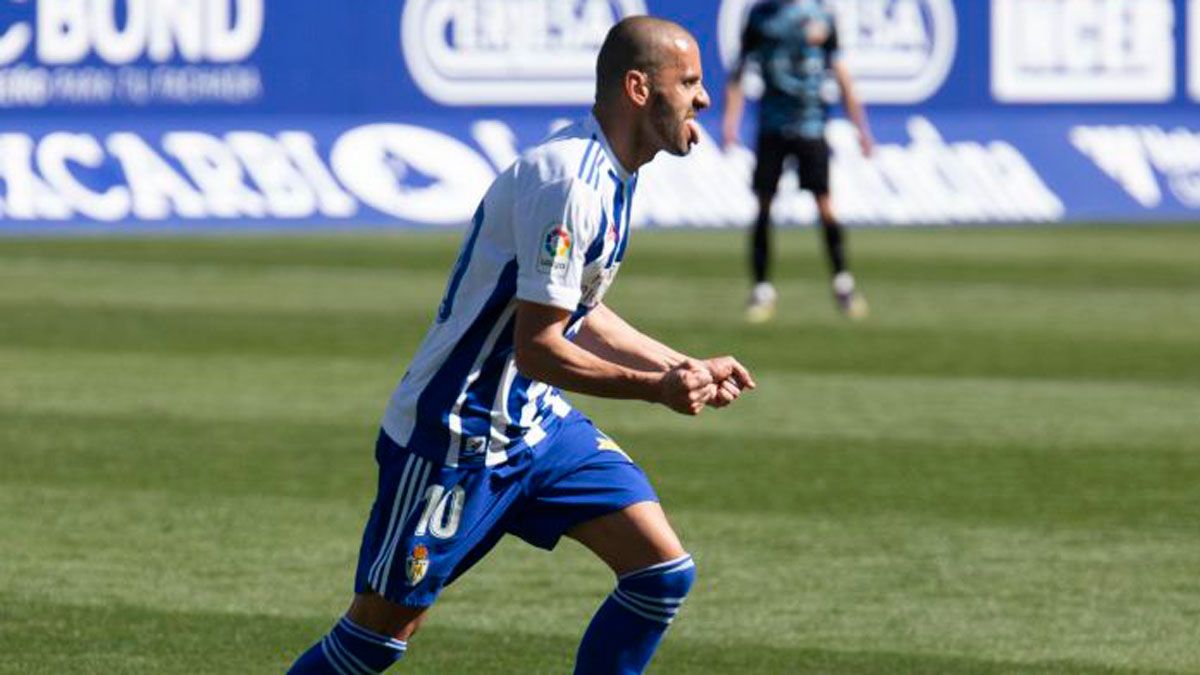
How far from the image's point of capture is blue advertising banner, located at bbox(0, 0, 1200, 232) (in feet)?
73.5

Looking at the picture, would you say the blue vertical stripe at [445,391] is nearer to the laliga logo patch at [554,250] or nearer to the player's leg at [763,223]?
the laliga logo patch at [554,250]

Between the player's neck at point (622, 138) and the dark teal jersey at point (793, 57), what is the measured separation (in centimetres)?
1117

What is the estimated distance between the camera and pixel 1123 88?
997 inches

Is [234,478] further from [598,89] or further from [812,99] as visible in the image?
[812,99]

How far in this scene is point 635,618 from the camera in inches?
238

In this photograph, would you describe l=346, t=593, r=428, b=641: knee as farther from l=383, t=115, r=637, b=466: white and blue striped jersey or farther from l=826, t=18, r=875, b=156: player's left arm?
l=826, t=18, r=875, b=156: player's left arm

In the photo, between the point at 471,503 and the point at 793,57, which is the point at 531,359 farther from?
the point at 793,57

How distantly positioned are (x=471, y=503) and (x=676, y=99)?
3.39ft

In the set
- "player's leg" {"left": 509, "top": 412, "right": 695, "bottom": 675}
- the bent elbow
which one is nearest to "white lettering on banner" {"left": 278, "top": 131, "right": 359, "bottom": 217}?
"player's leg" {"left": 509, "top": 412, "right": 695, "bottom": 675}

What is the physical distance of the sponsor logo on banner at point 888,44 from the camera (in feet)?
81.2

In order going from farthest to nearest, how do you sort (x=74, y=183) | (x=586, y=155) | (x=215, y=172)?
1. (x=215, y=172)
2. (x=74, y=183)
3. (x=586, y=155)

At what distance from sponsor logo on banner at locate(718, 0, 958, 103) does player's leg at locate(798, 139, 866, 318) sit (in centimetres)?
788

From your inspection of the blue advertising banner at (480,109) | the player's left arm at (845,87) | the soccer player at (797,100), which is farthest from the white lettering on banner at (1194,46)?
the soccer player at (797,100)

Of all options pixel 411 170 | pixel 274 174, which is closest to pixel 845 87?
pixel 411 170
